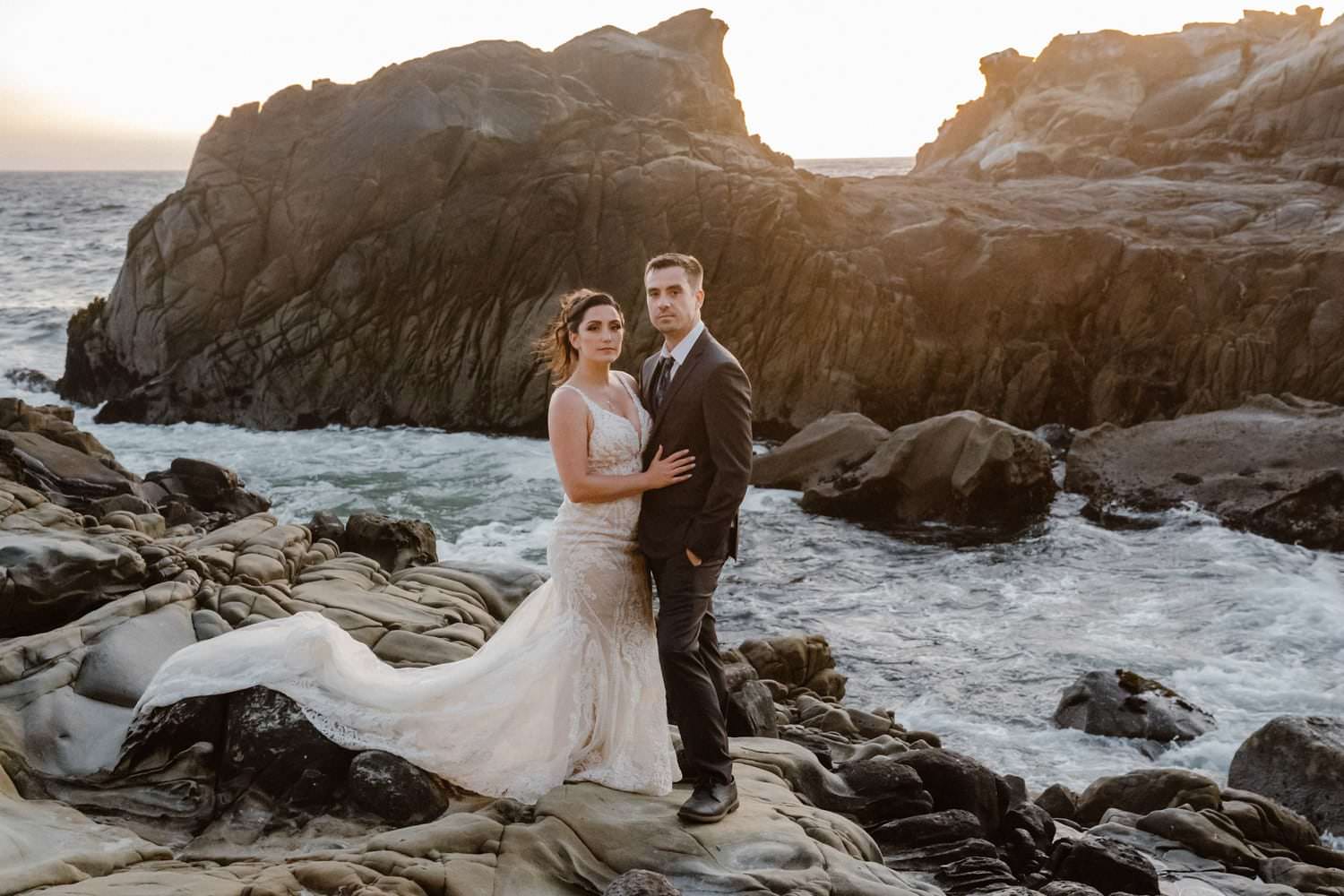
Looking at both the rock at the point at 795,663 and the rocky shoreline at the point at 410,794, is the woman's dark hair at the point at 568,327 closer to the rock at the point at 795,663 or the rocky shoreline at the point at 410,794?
the rocky shoreline at the point at 410,794

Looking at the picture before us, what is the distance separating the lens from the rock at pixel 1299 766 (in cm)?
993

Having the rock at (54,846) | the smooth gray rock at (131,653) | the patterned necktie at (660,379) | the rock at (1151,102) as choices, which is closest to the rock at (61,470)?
the smooth gray rock at (131,653)

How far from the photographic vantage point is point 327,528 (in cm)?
1169

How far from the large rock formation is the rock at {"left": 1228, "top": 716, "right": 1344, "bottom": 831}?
51.2 ft

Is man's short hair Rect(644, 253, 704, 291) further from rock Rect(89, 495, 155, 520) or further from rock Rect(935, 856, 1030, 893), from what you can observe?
rock Rect(89, 495, 155, 520)

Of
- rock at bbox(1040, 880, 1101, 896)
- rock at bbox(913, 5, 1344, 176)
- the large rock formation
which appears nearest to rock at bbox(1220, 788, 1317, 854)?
rock at bbox(1040, 880, 1101, 896)

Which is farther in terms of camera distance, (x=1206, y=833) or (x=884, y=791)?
(x=1206, y=833)

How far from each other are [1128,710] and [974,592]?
4806 mm

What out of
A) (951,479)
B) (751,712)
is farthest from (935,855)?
(951,479)

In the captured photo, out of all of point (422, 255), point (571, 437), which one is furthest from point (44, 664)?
point (422, 255)

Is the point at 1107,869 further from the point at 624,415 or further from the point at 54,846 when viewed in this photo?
the point at 54,846

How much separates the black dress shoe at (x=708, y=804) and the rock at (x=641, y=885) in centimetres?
64

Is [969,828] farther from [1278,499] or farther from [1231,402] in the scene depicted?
[1231,402]

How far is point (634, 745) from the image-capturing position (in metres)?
6.21
